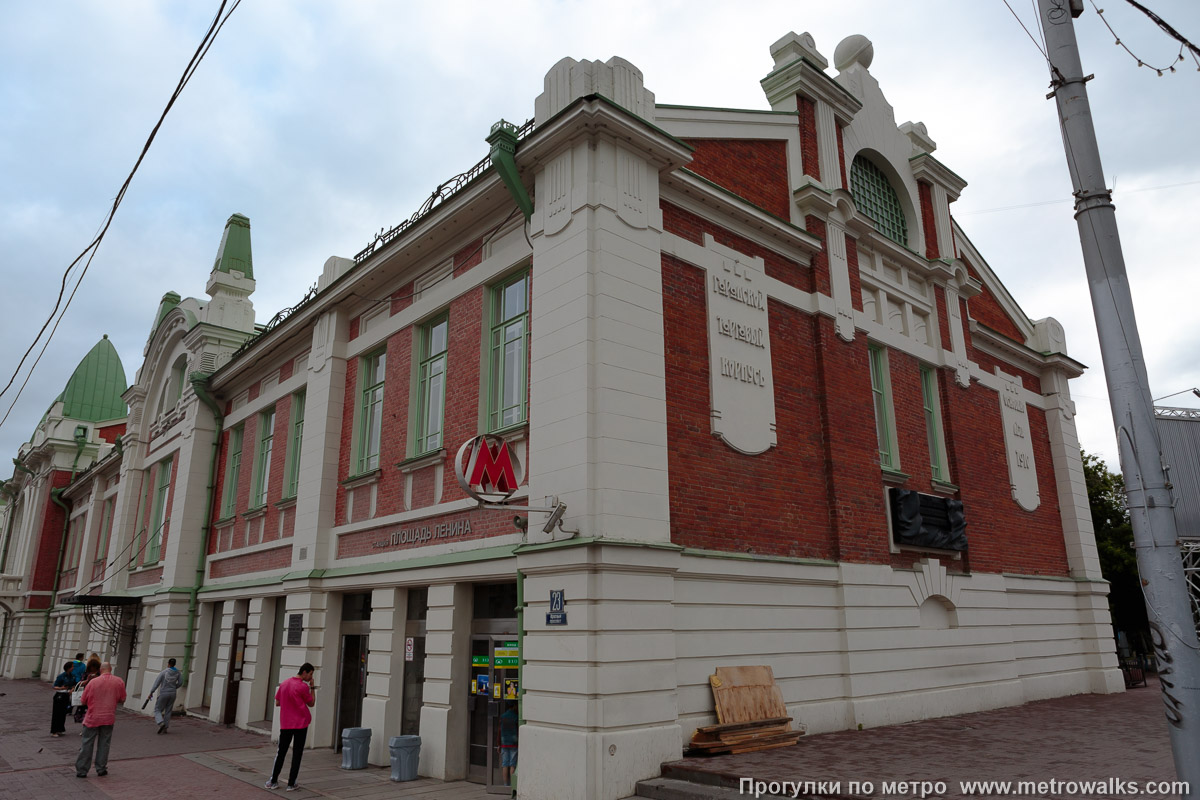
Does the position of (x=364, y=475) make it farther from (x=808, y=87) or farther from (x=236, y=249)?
(x=236, y=249)

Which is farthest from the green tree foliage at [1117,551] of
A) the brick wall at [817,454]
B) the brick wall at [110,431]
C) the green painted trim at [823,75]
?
the brick wall at [110,431]

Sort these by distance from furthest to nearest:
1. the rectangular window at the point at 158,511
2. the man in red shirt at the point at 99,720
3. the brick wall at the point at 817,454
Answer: the rectangular window at the point at 158,511 < the man in red shirt at the point at 99,720 < the brick wall at the point at 817,454

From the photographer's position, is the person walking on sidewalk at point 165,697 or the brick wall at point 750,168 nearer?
the brick wall at point 750,168

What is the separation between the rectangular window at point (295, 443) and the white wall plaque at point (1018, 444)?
1497cm

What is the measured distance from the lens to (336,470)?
15359 millimetres

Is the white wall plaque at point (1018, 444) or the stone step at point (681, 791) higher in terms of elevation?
the white wall plaque at point (1018, 444)

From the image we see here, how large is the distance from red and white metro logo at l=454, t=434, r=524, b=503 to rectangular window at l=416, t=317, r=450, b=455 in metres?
3.00

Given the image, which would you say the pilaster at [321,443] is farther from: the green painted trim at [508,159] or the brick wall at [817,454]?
the brick wall at [817,454]

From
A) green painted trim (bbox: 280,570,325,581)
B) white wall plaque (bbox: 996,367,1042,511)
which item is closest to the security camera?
green painted trim (bbox: 280,570,325,581)

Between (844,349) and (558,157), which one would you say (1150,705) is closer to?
(844,349)

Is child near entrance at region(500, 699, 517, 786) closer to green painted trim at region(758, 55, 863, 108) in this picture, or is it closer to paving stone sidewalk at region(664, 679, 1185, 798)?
paving stone sidewalk at region(664, 679, 1185, 798)

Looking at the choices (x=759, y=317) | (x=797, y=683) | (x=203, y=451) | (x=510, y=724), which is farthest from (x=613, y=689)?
(x=203, y=451)

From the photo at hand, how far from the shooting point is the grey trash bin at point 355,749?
11945mm

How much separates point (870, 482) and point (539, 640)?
21.7ft
